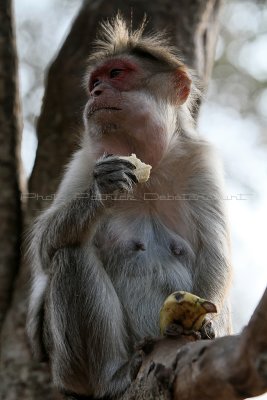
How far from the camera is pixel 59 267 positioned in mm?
5980

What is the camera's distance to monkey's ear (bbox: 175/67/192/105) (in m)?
7.34

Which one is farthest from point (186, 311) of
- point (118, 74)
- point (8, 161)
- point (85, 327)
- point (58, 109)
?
point (58, 109)

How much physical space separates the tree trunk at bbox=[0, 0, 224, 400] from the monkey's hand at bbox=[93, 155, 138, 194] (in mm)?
2505

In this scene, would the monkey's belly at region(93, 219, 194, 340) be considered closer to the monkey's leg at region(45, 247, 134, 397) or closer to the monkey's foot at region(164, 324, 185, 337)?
the monkey's leg at region(45, 247, 134, 397)

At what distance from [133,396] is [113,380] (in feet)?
2.65

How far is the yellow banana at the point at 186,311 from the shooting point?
5215 mm

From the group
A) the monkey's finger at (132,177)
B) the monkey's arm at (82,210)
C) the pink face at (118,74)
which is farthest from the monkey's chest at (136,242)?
the pink face at (118,74)

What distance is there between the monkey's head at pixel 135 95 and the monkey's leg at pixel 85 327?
3.51 ft

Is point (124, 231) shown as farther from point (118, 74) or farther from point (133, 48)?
point (133, 48)

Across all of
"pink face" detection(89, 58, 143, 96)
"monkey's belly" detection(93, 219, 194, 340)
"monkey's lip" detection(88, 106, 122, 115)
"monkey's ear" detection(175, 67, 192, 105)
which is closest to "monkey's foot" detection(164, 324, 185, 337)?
"monkey's belly" detection(93, 219, 194, 340)

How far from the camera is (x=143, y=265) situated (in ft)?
21.4

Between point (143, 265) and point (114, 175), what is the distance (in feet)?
3.20

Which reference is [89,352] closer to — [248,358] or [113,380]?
[113,380]

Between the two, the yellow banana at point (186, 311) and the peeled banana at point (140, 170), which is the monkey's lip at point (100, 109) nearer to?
the peeled banana at point (140, 170)
